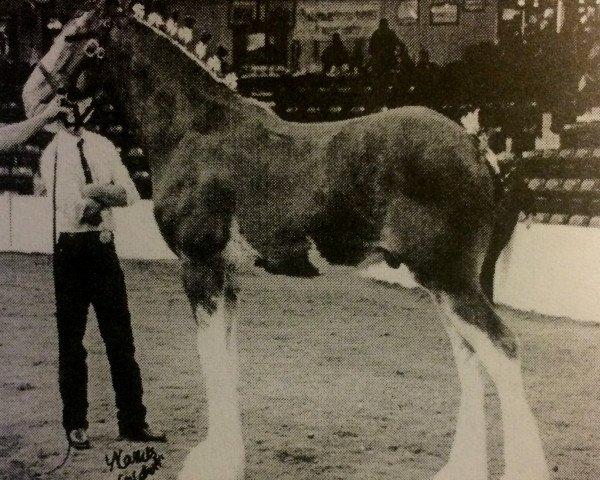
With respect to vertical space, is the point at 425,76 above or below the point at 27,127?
above

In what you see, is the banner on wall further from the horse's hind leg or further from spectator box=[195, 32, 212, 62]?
the horse's hind leg

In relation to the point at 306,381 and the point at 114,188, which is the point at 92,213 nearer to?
the point at 114,188

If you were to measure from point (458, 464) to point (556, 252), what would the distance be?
0.84 metres

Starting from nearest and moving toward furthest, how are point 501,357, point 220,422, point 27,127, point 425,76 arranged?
point 501,357 → point 220,422 → point 27,127 → point 425,76

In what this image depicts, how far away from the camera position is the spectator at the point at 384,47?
2.51 m

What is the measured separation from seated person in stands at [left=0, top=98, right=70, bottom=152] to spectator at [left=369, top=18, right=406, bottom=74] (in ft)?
3.57

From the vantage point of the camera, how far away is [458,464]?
2.20 meters

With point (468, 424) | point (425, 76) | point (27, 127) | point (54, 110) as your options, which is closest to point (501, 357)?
point (468, 424)

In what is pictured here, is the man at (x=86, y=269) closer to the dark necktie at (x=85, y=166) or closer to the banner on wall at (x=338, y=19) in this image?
the dark necktie at (x=85, y=166)

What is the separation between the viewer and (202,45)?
7.72 ft

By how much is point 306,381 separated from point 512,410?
0.72 meters

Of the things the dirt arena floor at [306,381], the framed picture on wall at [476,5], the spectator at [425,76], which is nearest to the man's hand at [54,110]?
the dirt arena floor at [306,381]

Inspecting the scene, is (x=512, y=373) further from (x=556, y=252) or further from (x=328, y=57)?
(x=328, y=57)

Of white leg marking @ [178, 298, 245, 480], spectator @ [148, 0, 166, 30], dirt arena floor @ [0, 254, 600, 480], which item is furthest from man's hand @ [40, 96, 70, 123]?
white leg marking @ [178, 298, 245, 480]
